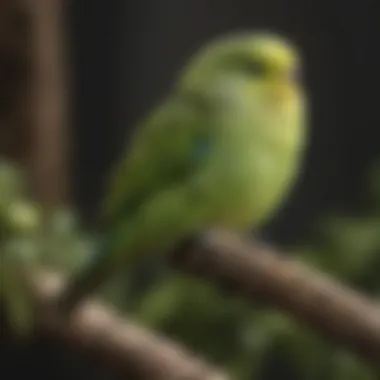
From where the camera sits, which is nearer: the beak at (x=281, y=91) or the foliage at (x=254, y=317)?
the beak at (x=281, y=91)

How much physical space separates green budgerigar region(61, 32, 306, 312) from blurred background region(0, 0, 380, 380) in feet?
0.83

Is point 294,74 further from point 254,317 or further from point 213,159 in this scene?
point 254,317

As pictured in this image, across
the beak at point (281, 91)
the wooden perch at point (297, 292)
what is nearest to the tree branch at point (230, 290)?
the wooden perch at point (297, 292)

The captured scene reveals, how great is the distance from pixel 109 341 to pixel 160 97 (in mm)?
490

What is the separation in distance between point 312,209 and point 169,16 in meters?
0.34

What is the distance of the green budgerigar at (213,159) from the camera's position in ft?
2.14

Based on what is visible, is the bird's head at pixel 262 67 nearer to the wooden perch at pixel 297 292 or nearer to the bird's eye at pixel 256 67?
the bird's eye at pixel 256 67

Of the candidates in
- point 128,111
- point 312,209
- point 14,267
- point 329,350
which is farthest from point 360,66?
point 14,267

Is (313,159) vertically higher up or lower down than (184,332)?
higher up

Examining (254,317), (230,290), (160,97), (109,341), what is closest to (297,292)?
(230,290)

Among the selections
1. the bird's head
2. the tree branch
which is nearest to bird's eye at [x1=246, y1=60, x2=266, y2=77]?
the bird's head

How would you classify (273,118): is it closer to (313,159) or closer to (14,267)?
(14,267)

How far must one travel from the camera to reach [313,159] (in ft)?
3.95

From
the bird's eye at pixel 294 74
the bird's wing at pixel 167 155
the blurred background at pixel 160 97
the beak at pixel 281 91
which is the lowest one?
the bird's wing at pixel 167 155
